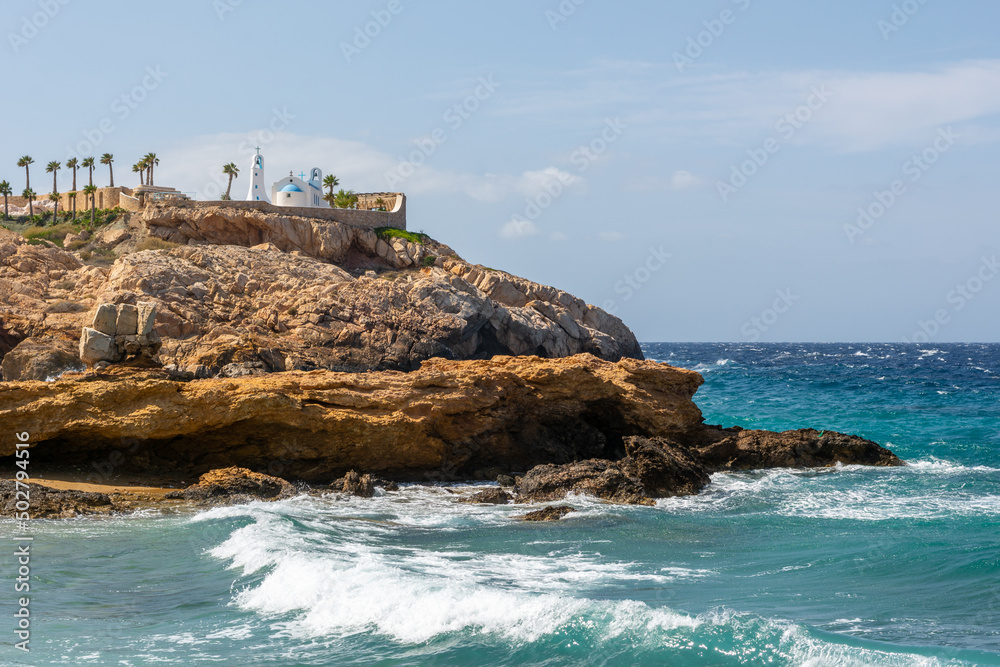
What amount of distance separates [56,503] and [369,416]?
5.87 meters

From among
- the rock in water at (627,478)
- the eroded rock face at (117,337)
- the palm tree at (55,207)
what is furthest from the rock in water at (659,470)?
the palm tree at (55,207)

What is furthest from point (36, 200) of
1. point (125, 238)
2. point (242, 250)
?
point (242, 250)

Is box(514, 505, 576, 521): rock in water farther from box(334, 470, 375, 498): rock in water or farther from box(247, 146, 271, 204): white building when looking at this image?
box(247, 146, 271, 204): white building

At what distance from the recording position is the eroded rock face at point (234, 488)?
1516 centimetres

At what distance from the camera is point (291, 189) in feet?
186

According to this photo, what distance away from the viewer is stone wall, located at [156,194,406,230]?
5009 cm

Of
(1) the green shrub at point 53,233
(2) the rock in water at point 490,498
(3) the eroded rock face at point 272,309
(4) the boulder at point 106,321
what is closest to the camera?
(2) the rock in water at point 490,498

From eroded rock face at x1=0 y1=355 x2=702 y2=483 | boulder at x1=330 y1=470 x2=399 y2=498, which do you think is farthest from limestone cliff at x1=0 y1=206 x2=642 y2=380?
boulder at x1=330 y1=470 x2=399 y2=498

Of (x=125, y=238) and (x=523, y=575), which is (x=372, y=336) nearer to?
(x=125, y=238)

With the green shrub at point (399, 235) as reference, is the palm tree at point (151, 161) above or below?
above

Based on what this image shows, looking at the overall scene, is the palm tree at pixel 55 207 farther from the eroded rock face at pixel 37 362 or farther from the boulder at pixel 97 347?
the boulder at pixel 97 347

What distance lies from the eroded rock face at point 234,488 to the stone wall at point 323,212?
3682 centimetres

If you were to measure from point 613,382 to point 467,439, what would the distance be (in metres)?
3.73

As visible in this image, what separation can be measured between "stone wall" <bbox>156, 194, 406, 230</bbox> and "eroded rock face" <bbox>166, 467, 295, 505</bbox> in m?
36.8
